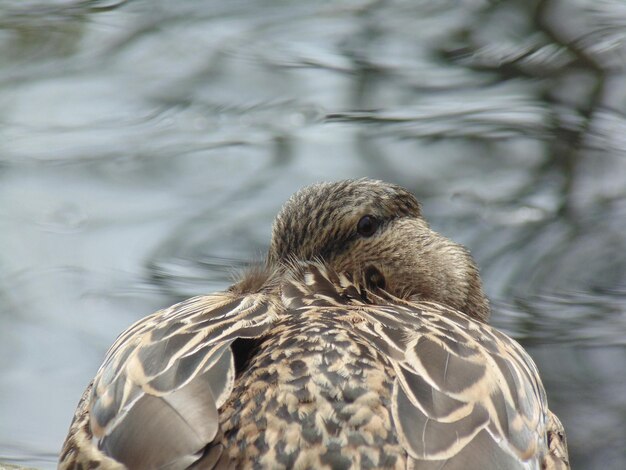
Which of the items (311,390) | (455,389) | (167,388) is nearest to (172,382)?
(167,388)

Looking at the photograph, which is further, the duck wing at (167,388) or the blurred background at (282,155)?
the blurred background at (282,155)

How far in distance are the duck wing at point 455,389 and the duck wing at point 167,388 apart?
1.12ft

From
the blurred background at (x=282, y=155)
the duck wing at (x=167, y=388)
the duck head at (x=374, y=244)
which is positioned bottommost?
the blurred background at (x=282, y=155)

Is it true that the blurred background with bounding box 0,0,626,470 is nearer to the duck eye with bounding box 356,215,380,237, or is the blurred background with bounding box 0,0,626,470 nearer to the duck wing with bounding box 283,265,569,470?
the duck eye with bounding box 356,215,380,237

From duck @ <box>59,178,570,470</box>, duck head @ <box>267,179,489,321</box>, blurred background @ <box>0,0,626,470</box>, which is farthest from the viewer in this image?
blurred background @ <box>0,0,626,470</box>

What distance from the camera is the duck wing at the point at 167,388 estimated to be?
3.61 m

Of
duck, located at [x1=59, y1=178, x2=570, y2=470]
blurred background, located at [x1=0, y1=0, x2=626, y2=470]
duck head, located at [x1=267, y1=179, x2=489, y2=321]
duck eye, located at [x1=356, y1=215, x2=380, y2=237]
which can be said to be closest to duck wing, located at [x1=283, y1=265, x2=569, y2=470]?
duck, located at [x1=59, y1=178, x2=570, y2=470]

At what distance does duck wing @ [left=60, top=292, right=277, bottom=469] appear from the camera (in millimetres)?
3605

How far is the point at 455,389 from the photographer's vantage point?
12.7 feet

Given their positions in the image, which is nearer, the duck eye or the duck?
the duck

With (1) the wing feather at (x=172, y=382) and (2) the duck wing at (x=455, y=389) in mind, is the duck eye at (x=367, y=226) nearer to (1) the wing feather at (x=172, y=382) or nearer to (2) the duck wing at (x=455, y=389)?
(2) the duck wing at (x=455, y=389)

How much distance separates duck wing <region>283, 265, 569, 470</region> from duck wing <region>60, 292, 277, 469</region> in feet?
1.12

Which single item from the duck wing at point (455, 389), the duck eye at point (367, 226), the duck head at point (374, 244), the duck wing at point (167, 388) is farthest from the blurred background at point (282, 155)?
the duck wing at point (455, 389)

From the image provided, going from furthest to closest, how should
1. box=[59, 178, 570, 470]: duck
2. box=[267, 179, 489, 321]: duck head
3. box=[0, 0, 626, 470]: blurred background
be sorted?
box=[0, 0, 626, 470]: blurred background < box=[267, 179, 489, 321]: duck head < box=[59, 178, 570, 470]: duck
